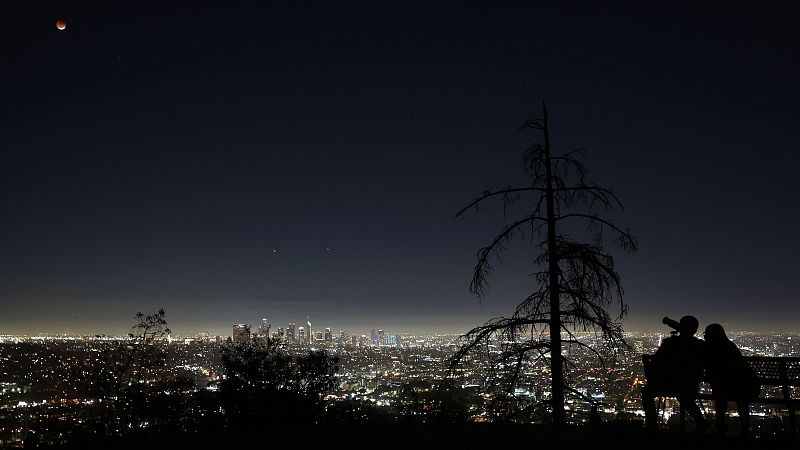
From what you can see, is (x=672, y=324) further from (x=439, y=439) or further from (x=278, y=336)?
(x=278, y=336)

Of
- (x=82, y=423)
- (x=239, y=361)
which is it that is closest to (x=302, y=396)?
(x=239, y=361)

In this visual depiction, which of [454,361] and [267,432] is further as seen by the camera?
[454,361]

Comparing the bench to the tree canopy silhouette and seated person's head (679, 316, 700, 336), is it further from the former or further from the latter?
the tree canopy silhouette

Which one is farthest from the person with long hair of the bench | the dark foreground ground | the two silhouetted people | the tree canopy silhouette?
the tree canopy silhouette

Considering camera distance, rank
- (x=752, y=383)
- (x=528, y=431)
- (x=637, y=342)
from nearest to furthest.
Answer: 1. (x=752, y=383)
2. (x=528, y=431)
3. (x=637, y=342)

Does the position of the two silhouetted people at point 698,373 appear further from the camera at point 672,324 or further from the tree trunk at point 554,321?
the tree trunk at point 554,321

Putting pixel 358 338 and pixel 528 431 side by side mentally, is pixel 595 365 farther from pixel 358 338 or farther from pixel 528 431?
pixel 358 338

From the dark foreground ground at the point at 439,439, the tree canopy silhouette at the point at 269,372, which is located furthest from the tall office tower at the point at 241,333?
the dark foreground ground at the point at 439,439

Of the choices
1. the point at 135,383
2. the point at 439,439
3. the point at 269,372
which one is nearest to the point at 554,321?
the point at 439,439
